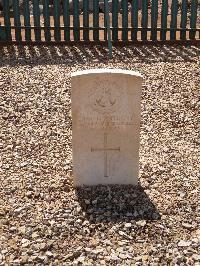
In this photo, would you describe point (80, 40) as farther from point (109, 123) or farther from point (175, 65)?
point (109, 123)

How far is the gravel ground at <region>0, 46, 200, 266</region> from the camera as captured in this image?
360 cm

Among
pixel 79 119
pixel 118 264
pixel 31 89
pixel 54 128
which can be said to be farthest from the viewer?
pixel 31 89

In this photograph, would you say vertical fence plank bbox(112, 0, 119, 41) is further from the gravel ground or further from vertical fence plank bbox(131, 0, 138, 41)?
the gravel ground

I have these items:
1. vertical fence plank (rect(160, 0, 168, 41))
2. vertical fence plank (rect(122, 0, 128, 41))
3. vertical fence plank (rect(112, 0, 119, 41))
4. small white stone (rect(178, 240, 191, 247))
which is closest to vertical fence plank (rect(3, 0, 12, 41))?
vertical fence plank (rect(112, 0, 119, 41))

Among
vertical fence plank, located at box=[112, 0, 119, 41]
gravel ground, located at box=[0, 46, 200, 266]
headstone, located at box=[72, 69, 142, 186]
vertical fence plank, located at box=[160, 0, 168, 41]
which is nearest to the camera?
gravel ground, located at box=[0, 46, 200, 266]

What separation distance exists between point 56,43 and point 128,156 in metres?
5.38

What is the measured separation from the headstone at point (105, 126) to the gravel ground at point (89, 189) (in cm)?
18

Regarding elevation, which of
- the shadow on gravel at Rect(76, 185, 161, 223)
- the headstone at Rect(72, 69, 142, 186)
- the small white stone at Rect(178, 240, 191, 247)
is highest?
the headstone at Rect(72, 69, 142, 186)

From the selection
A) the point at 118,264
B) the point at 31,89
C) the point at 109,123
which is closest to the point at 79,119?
the point at 109,123

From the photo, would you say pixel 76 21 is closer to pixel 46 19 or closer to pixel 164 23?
pixel 46 19

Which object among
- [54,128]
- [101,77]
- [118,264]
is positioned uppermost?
[101,77]

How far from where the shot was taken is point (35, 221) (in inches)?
153

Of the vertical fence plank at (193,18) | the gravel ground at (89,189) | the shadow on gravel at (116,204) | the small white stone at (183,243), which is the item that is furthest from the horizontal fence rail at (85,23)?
the small white stone at (183,243)

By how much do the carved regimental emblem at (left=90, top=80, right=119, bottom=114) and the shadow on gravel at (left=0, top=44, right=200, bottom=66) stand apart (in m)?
4.03
